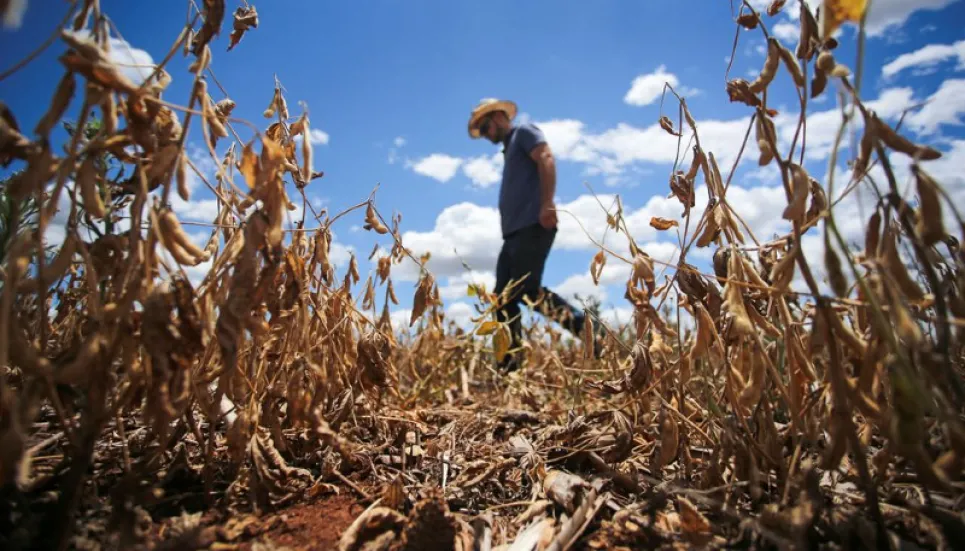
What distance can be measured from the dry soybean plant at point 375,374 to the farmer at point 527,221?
2.31 metres

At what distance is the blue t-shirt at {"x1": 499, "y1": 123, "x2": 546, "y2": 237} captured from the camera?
383 cm

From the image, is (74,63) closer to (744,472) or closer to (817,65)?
(817,65)

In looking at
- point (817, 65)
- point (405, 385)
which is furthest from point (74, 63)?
point (405, 385)

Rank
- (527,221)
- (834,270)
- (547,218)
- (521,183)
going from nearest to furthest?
1. (834,270)
2. (547,218)
3. (527,221)
4. (521,183)

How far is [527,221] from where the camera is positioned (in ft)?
12.5

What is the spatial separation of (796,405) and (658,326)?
0.33 metres

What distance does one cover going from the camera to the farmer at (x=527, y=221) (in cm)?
371

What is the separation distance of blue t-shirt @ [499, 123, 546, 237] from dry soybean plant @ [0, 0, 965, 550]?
2.44 meters

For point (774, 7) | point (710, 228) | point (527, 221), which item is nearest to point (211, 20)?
point (710, 228)

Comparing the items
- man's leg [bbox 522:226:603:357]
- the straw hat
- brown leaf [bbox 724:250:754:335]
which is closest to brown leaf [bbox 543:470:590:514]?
brown leaf [bbox 724:250:754:335]

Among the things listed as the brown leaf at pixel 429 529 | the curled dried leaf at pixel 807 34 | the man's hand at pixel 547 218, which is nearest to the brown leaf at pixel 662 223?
the curled dried leaf at pixel 807 34

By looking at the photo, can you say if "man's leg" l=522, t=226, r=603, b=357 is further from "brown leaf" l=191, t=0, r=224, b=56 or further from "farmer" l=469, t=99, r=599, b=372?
"brown leaf" l=191, t=0, r=224, b=56

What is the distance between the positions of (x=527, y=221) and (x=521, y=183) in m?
0.33

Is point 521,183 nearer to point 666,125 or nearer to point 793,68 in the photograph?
point 666,125
